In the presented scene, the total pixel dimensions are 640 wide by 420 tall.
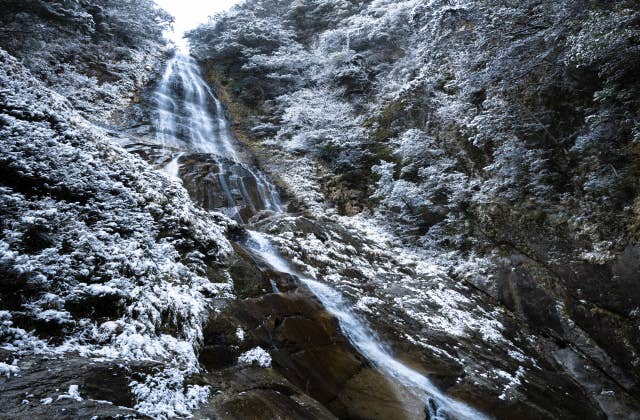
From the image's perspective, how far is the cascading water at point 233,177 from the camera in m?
5.52

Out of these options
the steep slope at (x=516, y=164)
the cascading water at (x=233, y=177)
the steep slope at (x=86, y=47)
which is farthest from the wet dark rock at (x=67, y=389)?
→ the steep slope at (x=86, y=47)

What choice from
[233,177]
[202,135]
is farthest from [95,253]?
[202,135]

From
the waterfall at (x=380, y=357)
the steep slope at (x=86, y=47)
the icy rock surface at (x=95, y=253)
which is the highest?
the steep slope at (x=86, y=47)

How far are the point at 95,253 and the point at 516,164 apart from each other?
9.22 m

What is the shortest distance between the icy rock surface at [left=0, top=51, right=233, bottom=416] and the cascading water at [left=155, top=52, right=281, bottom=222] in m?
5.60

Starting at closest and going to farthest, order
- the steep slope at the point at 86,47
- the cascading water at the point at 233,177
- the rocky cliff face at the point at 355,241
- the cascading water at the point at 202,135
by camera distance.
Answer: the rocky cliff face at the point at 355,241 < the cascading water at the point at 233,177 < the cascading water at the point at 202,135 < the steep slope at the point at 86,47

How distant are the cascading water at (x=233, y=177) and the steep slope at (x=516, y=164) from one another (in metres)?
1.01

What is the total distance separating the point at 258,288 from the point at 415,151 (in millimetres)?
8025

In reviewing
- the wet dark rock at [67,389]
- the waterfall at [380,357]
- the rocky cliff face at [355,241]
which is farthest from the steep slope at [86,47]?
the wet dark rock at [67,389]

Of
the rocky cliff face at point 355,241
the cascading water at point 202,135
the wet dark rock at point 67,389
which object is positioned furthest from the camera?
the cascading water at point 202,135

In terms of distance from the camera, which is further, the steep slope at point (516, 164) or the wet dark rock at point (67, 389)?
the steep slope at point (516, 164)

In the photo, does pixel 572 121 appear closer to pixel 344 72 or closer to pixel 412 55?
pixel 412 55

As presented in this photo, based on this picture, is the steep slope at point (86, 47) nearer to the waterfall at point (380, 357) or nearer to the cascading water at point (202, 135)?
the cascading water at point (202, 135)

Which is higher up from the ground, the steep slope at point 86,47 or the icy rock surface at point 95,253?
the steep slope at point 86,47
